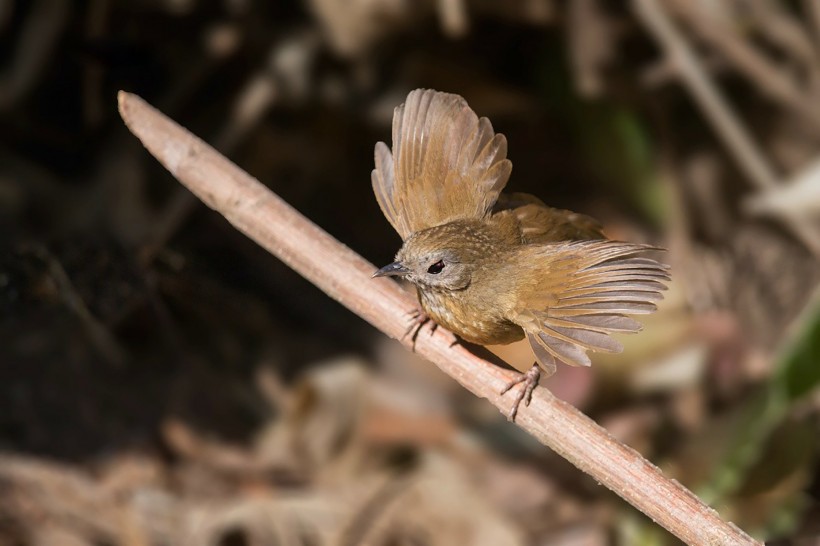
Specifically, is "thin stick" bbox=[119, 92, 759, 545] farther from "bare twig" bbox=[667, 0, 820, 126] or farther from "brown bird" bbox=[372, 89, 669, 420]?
"bare twig" bbox=[667, 0, 820, 126]

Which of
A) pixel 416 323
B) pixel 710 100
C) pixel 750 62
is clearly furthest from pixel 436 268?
pixel 750 62

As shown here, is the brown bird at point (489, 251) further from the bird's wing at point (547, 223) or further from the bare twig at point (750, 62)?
the bare twig at point (750, 62)

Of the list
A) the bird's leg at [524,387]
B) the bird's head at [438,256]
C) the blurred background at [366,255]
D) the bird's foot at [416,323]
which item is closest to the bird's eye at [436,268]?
the bird's head at [438,256]

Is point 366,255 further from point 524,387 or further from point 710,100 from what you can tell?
point 524,387

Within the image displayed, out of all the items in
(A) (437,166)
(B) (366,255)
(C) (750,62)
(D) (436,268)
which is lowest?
(D) (436,268)

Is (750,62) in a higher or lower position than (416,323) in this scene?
higher

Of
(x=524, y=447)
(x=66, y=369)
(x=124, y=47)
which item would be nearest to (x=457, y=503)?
(x=524, y=447)
